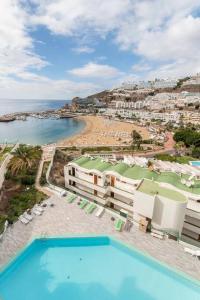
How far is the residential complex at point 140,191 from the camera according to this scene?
1827 cm

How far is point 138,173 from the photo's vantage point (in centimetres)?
2417

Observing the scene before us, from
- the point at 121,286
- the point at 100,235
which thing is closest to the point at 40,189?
the point at 100,235

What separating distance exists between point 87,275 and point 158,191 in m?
10.1

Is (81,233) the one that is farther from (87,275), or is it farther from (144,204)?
(144,204)

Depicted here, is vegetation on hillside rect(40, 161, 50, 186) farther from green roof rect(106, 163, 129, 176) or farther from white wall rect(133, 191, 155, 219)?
white wall rect(133, 191, 155, 219)

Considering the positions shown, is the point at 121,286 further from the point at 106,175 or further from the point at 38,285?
the point at 106,175

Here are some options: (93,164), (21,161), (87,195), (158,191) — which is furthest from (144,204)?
(21,161)

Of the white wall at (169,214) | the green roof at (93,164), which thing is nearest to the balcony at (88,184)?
the green roof at (93,164)

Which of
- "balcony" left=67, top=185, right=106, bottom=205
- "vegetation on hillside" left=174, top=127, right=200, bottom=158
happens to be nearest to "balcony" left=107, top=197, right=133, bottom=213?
"balcony" left=67, top=185, right=106, bottom=205

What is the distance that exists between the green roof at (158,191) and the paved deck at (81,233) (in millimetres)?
4120

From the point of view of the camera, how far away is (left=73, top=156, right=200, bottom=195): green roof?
21.4 metres

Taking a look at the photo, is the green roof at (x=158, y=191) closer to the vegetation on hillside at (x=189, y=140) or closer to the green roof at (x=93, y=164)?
the green roof at (x=93, y=164)

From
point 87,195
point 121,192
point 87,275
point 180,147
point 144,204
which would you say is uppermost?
point 144,204

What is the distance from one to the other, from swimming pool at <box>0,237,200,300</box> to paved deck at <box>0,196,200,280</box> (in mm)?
816
